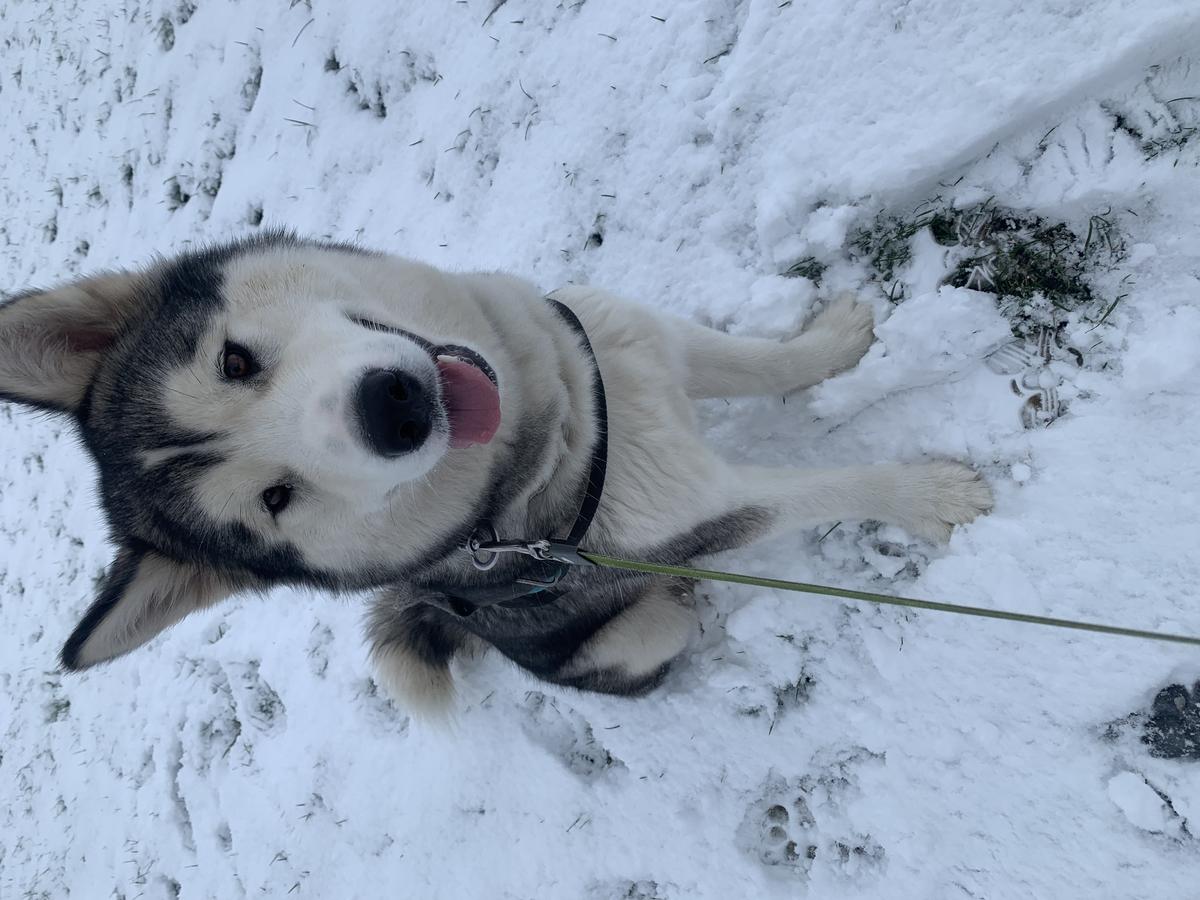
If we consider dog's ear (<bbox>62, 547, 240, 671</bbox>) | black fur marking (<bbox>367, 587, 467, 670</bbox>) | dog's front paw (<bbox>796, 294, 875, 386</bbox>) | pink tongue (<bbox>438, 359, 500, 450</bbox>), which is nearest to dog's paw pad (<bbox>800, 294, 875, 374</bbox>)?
dog's front paw (<bbox>796, 294, 875, 386</bbox>)

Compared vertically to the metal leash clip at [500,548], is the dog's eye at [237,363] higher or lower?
higher

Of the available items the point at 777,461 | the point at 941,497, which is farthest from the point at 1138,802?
the point at 777,461

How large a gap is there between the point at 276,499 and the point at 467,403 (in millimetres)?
624

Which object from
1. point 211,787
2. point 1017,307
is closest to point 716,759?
point 1017,307

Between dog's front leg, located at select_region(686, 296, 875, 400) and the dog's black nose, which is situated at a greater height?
the dog's black nose

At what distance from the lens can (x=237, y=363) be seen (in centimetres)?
205

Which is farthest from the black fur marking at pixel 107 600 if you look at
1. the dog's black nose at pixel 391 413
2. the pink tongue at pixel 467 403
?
the pink tongue at pixel 467 403

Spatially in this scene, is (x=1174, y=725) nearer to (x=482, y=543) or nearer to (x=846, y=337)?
(x=846, y=337)

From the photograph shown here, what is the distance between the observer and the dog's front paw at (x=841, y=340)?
3.00 m

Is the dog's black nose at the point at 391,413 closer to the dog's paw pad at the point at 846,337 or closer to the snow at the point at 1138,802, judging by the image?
the dog's paw pad at the point at 846,337

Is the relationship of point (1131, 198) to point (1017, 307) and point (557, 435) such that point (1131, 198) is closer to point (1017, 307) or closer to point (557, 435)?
point (1017, 307)

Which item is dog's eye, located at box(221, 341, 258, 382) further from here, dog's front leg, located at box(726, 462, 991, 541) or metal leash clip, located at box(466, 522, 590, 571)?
dog's front leg, located at box(726, 462, 991, 541)

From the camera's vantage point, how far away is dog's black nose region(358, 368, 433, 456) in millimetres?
1797

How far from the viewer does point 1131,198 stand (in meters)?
2.51
